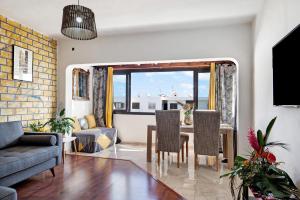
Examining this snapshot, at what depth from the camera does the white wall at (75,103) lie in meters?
4.95

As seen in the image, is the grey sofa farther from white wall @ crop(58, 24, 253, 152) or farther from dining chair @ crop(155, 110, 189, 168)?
dining chair @ crop(155, 110, 189, 168)

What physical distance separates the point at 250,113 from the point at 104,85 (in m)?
4.07

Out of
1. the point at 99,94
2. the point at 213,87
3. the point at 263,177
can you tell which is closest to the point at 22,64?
the point at 99,94

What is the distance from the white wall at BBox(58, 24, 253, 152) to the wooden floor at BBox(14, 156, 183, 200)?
5.72 ft

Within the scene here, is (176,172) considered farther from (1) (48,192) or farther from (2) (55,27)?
(2) (55,27)

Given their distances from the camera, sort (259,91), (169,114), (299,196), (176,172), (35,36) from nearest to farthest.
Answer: (299,196) < (259,91) < (176,172) < (169,114) < (35,36)

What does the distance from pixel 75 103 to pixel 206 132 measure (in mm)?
3390

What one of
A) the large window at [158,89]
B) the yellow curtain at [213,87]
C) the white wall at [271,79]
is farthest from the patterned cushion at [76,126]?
the white wall at [271,79]

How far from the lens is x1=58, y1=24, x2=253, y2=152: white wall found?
384cm

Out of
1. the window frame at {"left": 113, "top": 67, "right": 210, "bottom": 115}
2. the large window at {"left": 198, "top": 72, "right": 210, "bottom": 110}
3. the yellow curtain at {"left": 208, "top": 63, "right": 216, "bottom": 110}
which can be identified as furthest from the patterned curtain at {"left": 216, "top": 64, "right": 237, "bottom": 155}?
the window frame at {"left": 113, "top": 67, "right": 210, "bottom": 115}

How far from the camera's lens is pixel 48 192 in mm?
2785

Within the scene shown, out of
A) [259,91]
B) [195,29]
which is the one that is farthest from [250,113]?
[195,29]

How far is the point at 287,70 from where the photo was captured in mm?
1935

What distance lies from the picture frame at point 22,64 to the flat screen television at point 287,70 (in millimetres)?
3900
